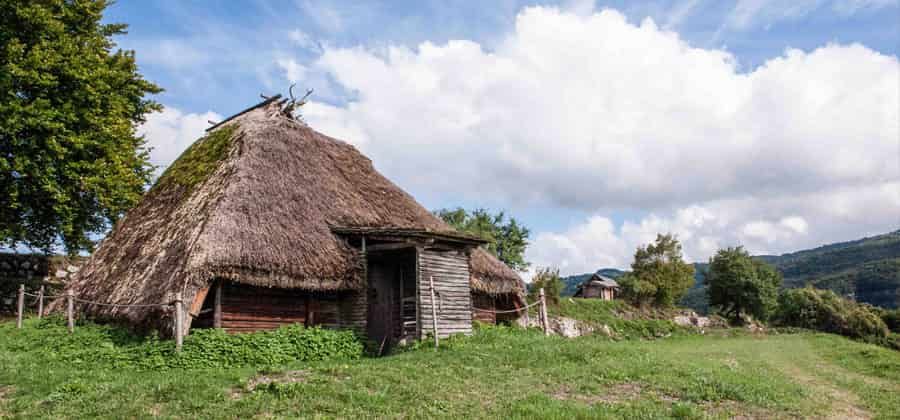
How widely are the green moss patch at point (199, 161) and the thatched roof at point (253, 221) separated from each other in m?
0.06

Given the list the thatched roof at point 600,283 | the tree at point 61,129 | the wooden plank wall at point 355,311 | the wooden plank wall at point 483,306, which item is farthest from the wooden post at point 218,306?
the thatched roof at point 600,283

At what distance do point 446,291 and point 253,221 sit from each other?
5.94 meters

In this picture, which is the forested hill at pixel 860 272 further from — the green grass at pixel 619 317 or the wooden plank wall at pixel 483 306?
the wooden plank wall at pixel 483 306

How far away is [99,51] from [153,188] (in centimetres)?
554

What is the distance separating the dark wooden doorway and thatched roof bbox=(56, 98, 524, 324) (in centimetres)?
126

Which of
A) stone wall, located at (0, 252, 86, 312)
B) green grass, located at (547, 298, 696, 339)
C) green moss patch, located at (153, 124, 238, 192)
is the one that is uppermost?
green moss patch, located at (153, 124, 238, 192)

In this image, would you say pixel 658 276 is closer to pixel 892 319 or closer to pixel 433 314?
pixel 892 319

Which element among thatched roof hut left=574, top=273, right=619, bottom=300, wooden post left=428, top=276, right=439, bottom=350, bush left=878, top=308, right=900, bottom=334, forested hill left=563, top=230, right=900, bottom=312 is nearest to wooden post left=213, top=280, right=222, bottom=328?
wooden post left=428, top=276, right=439, bottom=350

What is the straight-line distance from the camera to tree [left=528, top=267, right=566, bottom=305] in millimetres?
31859

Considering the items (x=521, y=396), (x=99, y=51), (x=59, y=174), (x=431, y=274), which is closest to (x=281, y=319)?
(x=431, y=274)

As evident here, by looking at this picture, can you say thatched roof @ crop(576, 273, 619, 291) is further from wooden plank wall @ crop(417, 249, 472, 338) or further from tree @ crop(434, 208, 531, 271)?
wooden plank wall @ crop(417, 249, 472, 338)

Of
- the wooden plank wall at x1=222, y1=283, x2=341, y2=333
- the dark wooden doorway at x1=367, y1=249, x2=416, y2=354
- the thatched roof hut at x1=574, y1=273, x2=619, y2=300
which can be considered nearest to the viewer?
the wooden plank wall at x1=222, y1=283, x2=341, y2=333

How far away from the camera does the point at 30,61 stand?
1830 cm

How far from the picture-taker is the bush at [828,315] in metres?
38.6
